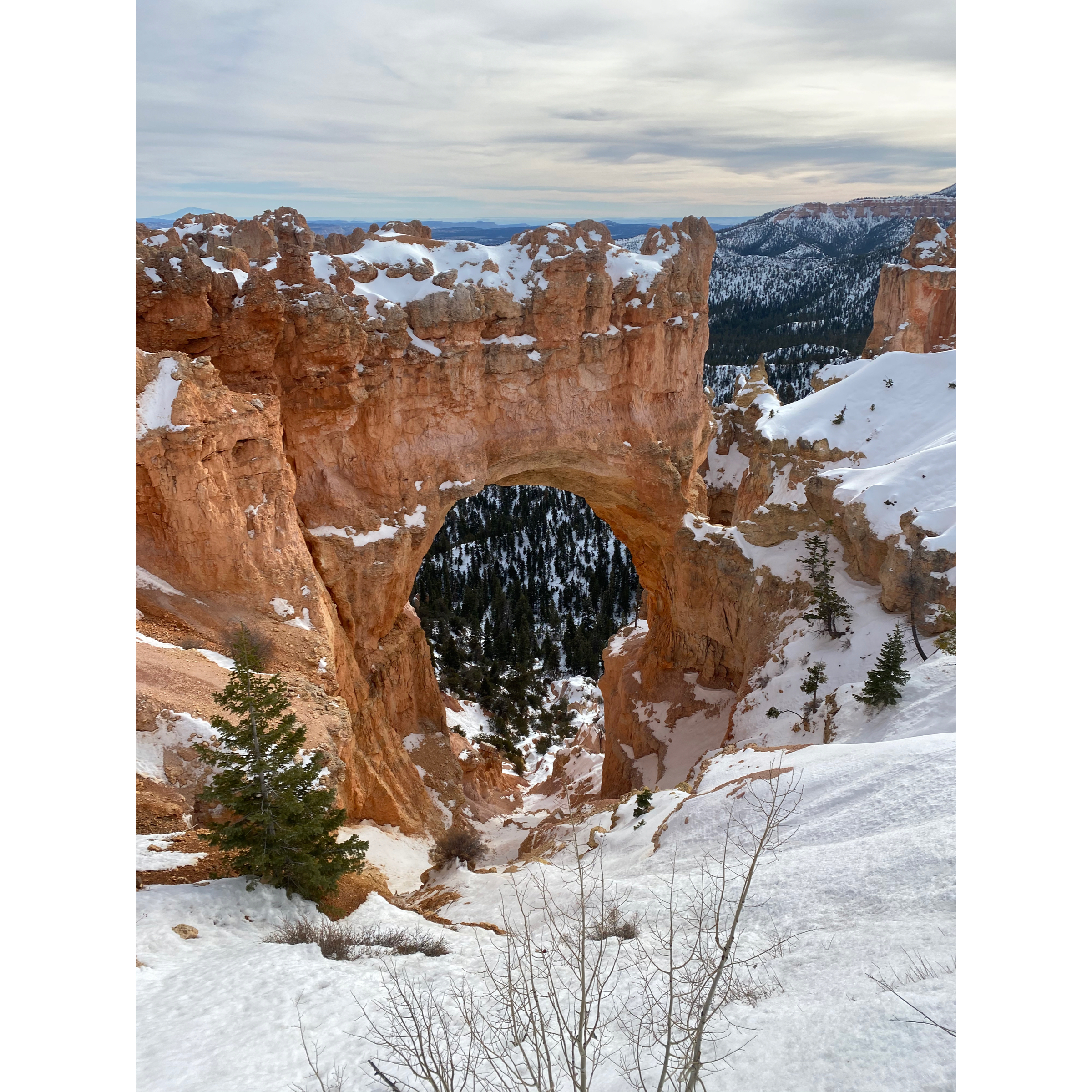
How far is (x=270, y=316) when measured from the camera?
2133 centimetres

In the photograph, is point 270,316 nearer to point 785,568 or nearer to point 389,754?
point 389,754

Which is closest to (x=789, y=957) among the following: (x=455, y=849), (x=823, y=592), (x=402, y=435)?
(x=455, y=849)

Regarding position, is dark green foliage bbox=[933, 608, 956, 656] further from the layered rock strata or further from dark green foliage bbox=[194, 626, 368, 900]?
the layered rock strata

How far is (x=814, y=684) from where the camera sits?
2098 cm

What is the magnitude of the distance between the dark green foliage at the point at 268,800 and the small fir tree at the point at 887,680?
12389mm

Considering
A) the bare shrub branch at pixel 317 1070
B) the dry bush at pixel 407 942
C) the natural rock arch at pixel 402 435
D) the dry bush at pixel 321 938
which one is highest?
the natural rock arch at pixel 402 435

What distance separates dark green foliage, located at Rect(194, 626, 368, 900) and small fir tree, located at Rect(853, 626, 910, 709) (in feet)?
40.6

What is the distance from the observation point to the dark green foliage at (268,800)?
11227mm

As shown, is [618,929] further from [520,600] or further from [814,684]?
[520,600]

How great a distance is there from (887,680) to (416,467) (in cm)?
1618

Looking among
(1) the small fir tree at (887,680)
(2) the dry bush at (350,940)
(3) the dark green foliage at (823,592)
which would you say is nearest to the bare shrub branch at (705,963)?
(2) the dry bush at (350,940)

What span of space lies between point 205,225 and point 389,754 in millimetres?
18050

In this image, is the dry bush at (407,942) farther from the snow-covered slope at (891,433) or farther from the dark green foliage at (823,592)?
the snow-covered slope at (891,433)

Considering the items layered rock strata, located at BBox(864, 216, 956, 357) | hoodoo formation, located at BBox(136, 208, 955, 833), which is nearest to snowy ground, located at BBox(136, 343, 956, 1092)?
hoodoo formation, located at BBox(136, 208, 955, 833)
